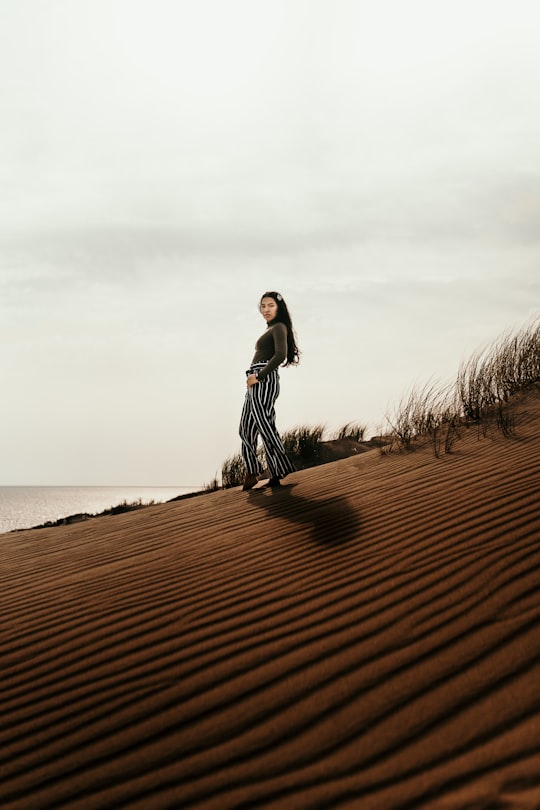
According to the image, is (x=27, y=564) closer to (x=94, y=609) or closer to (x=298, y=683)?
(x=94, y=609)

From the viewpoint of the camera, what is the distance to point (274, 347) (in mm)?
7539

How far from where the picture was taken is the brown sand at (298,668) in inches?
87.8

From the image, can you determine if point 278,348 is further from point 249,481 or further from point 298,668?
point 298,668

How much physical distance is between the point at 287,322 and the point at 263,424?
1.15 meters

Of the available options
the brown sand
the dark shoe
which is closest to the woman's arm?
the dark shoe

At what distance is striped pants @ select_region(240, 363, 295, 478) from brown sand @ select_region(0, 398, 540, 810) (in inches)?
93.4

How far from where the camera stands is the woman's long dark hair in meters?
7.51

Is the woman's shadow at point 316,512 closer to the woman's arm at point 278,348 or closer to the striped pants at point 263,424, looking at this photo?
the striped pants at point 263,424

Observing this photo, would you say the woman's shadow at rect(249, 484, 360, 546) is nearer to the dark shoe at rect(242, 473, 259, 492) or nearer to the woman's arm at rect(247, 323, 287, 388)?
the dark shoe at rect(242, 473, 259, 492)

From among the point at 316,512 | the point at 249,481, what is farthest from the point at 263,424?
the point at 316,512

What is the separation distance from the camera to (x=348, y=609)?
3334 mm

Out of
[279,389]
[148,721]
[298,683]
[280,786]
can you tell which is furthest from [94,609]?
[279,389]

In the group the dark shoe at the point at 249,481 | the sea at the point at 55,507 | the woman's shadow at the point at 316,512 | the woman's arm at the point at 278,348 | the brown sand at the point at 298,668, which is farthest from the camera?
the sea at the point at 55,507

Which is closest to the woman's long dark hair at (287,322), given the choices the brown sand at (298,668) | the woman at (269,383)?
the woman at (269,383)
